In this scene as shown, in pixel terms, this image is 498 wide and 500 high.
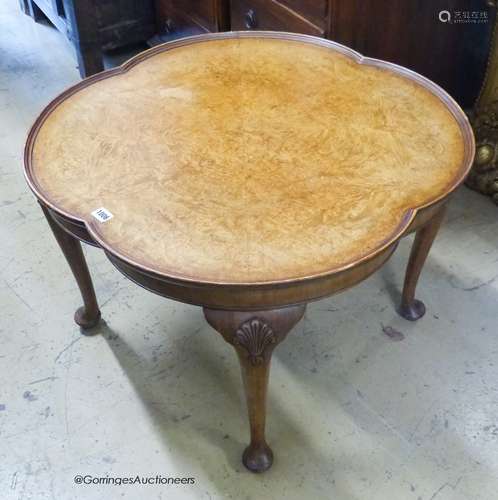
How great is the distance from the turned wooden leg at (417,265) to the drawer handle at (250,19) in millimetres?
894

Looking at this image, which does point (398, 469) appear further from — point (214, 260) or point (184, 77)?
point (184, 77)

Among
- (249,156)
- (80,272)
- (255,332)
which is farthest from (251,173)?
(80,272)

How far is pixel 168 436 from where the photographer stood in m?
1.20

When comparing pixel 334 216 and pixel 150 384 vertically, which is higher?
pixel 334 216

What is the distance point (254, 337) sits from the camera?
0.92 metres

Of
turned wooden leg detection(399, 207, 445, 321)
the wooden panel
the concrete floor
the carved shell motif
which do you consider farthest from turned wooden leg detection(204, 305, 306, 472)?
the wooden panel

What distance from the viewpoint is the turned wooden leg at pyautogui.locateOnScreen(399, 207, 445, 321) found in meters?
1.22

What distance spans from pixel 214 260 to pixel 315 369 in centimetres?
54

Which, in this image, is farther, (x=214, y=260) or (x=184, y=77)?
(x=184, y=77)

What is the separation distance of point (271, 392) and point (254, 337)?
397 millimetres

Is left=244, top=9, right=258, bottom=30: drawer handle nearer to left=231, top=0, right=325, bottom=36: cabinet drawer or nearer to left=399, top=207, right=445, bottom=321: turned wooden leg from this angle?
left=231, top=0, right=325, bottom=36: cabinet drawer

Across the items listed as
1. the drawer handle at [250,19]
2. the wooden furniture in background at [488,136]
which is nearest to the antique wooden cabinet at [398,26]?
the drawer handle at [250,19]

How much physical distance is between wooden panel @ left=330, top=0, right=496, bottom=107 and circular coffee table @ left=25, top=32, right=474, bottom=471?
21cm

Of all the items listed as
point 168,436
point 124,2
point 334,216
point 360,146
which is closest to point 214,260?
point 334,216
